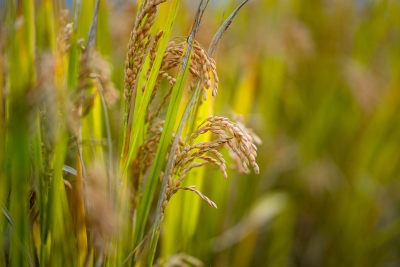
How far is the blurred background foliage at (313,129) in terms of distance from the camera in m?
2.16

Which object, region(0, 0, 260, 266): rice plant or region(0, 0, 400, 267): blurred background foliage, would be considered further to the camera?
region(0, 0, 400, 267): blurred background foliage

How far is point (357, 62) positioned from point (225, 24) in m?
2.16

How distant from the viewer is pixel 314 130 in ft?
8.34

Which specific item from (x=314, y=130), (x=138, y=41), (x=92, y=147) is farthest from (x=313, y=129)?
(x=138, y=41)

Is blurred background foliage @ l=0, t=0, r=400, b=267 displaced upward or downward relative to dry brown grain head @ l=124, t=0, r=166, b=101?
downward

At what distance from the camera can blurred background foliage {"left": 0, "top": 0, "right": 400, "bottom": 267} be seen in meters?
2.16

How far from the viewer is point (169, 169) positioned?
872 millimetres

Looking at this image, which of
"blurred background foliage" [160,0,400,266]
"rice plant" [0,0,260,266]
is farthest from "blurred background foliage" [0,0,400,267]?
"rice plant" [0,0,260,266]

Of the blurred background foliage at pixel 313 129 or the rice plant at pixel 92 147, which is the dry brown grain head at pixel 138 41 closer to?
the rice plant at pixel 92 147

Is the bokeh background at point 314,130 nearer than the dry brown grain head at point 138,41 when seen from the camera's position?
No

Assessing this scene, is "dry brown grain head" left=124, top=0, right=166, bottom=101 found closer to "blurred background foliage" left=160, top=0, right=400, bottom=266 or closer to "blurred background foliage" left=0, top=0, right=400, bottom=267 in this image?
"blurred background foliage" left=0, top=0, right=400, bottom=267

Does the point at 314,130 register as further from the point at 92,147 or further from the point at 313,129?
the point at 92,147

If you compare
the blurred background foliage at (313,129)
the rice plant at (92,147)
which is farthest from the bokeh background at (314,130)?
the rice plant at (92,147)

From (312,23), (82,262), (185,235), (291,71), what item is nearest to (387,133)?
(291,71)
